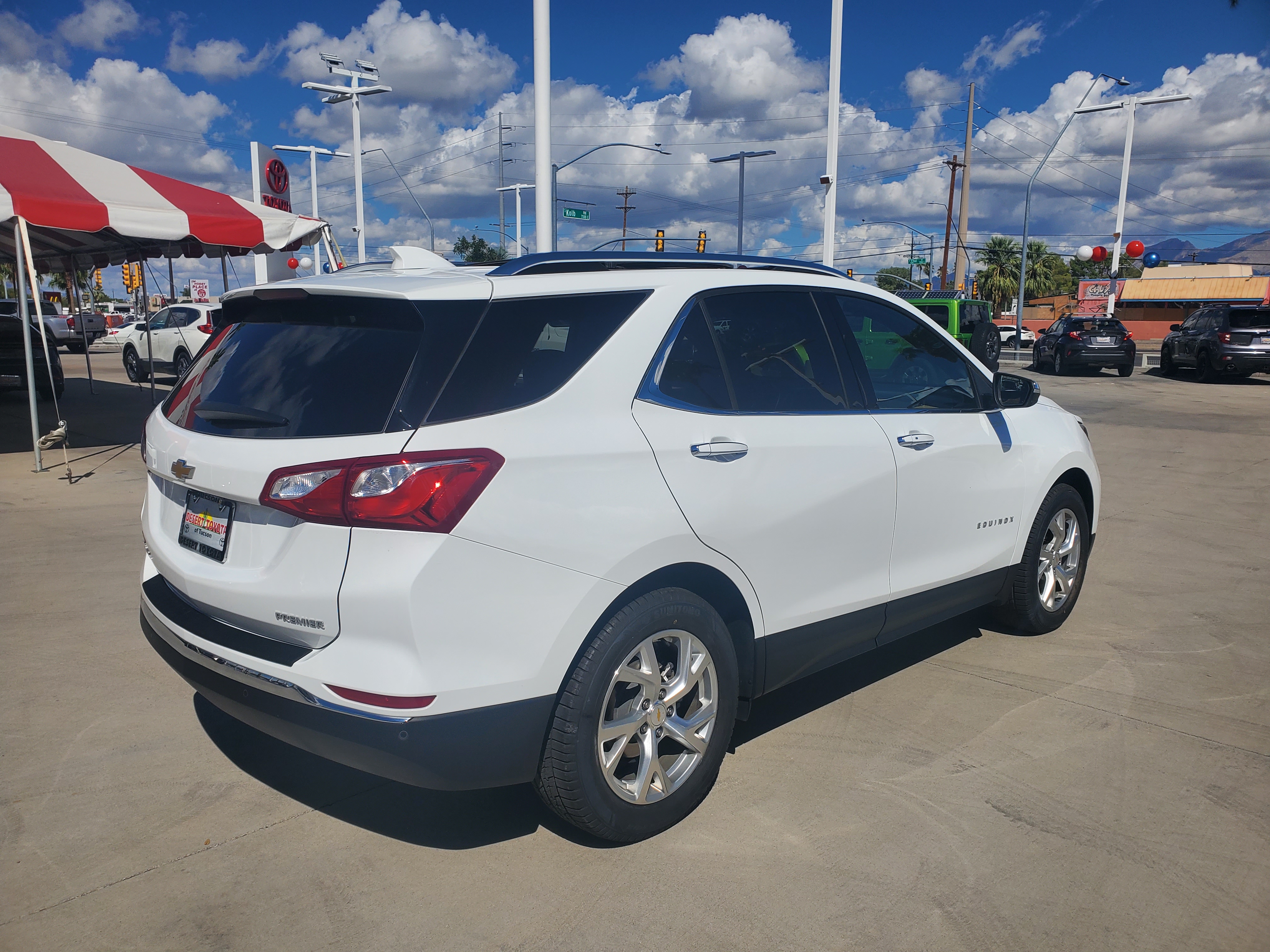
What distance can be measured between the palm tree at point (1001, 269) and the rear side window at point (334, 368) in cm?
7590

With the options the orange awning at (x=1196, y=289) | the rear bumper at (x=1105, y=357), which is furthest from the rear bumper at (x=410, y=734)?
the orange awning at (x=1196, y=289)

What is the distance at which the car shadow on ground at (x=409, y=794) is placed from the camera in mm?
3092

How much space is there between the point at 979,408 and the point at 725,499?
1.93 m

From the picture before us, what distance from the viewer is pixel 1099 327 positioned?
1009 inches

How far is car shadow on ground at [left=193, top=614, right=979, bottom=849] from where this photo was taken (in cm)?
309

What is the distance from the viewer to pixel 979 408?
438 centimetres

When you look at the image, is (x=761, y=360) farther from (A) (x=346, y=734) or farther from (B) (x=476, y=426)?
(A) (x=346, y=734)

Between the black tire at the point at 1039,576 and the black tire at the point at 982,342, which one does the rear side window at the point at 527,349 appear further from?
the black tire at the point at 982,342

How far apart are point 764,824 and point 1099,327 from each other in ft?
85.9

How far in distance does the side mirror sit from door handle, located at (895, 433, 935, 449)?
0.74 meters

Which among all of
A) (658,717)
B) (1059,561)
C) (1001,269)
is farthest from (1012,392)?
(1001,269)

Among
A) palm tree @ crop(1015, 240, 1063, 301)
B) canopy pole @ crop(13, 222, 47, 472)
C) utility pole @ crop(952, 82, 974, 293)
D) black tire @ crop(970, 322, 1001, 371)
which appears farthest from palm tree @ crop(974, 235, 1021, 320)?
canopy pole @ crop(13, 222, 47, 472)

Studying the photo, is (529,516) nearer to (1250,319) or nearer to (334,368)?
(334,368)

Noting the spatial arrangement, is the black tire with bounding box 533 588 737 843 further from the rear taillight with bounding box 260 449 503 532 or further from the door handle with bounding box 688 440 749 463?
the rear taillight with bounding box 260 449 503 532
